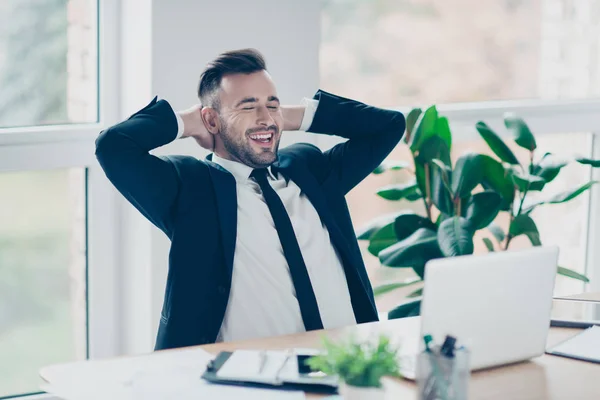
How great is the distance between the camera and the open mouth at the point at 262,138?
2.52 meters

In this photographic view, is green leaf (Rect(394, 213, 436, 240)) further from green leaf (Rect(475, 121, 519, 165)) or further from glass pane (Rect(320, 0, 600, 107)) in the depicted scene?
glass pane (Rect(320, 0, 600, 107))

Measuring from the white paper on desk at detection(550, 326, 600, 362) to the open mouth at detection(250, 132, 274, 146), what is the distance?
90cm

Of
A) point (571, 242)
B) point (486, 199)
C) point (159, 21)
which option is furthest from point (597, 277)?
point (159, 21)

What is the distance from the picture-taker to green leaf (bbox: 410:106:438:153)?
3.12 metres

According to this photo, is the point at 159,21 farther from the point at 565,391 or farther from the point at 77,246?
the point at 565,391

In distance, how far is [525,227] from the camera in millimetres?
3176

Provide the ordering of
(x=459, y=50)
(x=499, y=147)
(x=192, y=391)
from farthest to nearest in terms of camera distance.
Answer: (x=459, y=50), (x=499, y=147), (x=192, y=391)

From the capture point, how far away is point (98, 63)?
3145 millimetres

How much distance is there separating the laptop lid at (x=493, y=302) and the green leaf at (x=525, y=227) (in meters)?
1.20

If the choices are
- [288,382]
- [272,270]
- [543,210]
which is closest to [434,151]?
[272,270]

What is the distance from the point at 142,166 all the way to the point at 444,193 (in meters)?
1.12

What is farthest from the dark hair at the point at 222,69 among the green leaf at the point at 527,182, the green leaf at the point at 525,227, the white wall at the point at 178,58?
the green leaf at the point at 525,227

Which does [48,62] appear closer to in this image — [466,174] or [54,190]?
[54,190]

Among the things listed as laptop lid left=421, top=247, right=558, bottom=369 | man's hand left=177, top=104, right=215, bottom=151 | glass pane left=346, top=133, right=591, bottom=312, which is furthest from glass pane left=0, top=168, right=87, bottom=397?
laptop lid left=421, top=247, right=558, bottom=369
